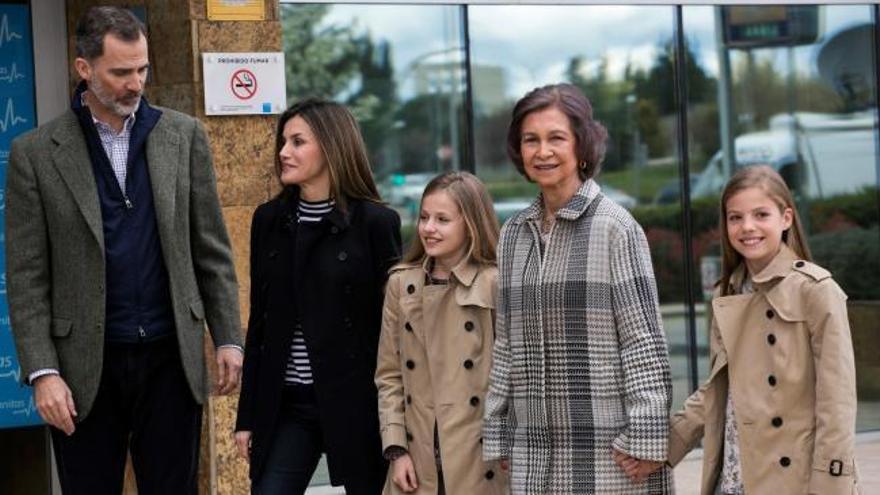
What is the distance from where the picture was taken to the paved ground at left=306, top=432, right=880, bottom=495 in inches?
356

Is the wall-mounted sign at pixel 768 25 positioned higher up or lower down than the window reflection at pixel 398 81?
higher up

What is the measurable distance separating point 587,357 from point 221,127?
302cm

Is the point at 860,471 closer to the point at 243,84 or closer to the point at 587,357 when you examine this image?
the point at 243,84

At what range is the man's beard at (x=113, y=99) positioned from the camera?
5.11 m

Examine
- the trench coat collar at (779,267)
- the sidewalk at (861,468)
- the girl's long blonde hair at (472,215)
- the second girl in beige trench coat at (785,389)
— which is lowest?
the sidewalk at (861,468)

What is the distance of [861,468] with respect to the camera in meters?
9.63

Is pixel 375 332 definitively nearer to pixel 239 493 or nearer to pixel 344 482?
pixel 344 482

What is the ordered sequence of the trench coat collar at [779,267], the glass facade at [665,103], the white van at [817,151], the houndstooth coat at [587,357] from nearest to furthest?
the houndstooth coat at [587,357]
the trench coat collar at [779,267]
the glass facade at [665,103]
the white van at [817,151]

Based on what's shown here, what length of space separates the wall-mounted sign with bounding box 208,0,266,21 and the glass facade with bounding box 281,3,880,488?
6.09 ft

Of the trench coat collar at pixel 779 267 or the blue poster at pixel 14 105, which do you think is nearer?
the trench coat collar at pixel 779 267

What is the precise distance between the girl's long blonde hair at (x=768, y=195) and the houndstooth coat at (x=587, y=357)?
401 mm

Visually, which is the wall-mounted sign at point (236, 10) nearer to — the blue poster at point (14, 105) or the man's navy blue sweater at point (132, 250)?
the blue poster at point (14, 105)

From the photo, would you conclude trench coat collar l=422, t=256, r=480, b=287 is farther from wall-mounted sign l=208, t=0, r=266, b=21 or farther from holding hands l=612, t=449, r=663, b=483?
wall-mounted sign l=208, t=0, r=266, b=21

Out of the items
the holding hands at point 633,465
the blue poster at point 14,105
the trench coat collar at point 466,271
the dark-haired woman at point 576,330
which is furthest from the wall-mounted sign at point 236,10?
the holding hands at point 633,465
